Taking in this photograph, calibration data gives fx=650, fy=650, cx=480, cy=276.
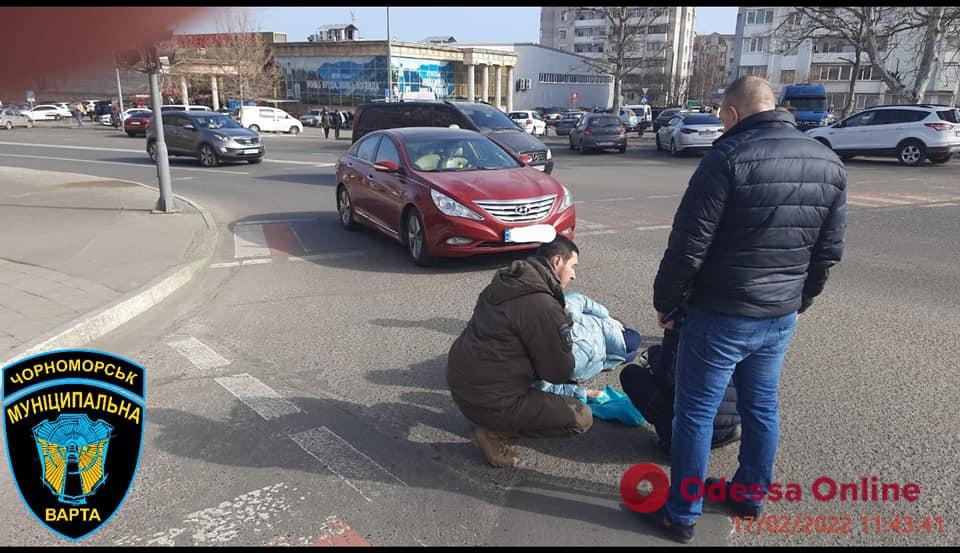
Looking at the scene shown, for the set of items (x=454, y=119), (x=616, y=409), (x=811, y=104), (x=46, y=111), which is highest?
(x=811, y=104)

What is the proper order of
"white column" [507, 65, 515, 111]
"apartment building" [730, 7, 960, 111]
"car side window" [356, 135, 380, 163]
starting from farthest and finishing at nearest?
"white column" [507, 65, 515, 111]
"apartment building" [730, 7, 960, 111]
"car side window" [356, 135, 380, 163]

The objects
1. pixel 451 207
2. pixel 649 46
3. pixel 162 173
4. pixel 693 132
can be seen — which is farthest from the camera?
pixel 649 46

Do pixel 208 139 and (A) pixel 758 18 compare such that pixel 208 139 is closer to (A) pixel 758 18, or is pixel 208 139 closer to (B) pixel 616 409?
(B) pixel 616 409

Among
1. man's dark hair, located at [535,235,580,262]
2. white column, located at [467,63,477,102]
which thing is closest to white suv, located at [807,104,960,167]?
man's dark hair, located at [535,235,580,262]

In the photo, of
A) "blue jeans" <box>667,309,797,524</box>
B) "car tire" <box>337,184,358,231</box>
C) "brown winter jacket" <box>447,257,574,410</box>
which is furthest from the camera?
"car tire" <box>337,184,358,231</box>

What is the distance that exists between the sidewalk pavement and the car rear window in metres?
20.0

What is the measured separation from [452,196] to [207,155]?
51.7 ft

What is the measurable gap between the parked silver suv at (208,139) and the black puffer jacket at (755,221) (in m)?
19.9

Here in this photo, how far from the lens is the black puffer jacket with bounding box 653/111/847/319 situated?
102 inches

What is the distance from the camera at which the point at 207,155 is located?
20.6 m

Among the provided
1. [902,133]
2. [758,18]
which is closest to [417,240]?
[902,133]

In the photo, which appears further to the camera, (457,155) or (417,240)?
(457,155)

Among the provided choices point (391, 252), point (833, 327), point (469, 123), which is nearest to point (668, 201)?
point (469, 123)

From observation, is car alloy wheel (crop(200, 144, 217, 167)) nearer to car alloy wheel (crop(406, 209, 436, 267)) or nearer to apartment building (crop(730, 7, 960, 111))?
car alloy wheel (crop(406, 209, 436, 267))
